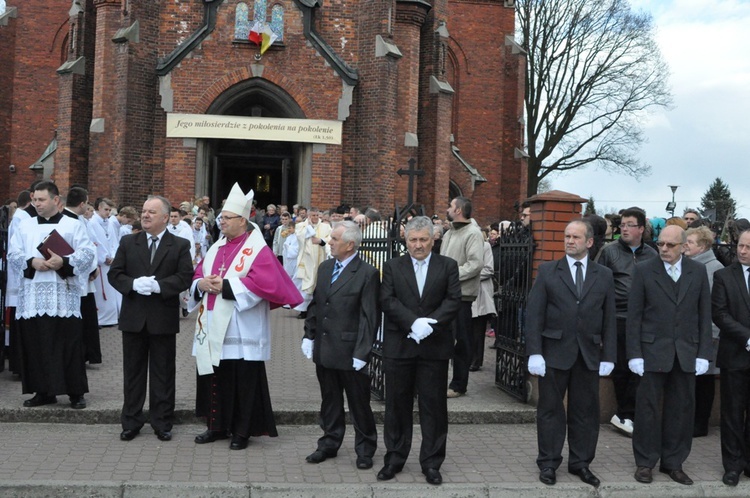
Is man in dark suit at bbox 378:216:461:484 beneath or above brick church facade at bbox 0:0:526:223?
beneath

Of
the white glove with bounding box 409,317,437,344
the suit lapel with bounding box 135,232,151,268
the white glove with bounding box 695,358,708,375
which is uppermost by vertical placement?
the suit lapel with bounding box 135,232,151,268

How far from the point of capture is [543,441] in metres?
6.48

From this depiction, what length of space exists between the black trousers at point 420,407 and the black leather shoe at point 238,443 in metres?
1.31

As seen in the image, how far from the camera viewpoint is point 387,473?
6277mm

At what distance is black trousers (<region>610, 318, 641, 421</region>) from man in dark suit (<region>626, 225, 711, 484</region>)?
51.6 inches

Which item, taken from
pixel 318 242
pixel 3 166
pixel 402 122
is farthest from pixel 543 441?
pixel 3 166

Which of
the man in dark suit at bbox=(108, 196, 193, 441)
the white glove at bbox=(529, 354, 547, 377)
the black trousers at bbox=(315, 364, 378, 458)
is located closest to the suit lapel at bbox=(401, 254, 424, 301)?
the black trousers at bbox=(315, 364, 378, 458)

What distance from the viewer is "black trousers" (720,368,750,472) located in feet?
21.7

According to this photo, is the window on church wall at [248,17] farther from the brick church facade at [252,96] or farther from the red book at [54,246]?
the red book at [54,246]

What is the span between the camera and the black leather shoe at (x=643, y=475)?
21.1ft

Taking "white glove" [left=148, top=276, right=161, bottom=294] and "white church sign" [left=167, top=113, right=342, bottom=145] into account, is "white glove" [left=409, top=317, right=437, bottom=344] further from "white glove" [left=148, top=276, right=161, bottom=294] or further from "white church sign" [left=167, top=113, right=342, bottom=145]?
"white church sign" [left=167, top=113, right=342, bottom=145]

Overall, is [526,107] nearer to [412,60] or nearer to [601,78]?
[601,78]

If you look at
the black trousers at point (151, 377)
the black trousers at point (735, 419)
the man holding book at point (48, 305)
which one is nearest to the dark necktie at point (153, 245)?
the black trousers at point (151, 377)

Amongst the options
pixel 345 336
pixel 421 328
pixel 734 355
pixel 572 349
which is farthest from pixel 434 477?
pixel 734 355
